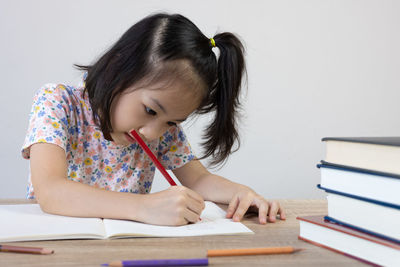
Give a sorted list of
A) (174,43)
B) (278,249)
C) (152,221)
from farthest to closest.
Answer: (174,43)
(152,221)
(278,249)

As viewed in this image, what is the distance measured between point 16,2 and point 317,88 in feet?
4.42

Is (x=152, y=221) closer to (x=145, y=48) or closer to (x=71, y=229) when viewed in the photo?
(x=71, y=229)

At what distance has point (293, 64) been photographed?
1920 millimetres

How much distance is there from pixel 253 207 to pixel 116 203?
247mm

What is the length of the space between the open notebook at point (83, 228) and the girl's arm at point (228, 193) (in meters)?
0.06

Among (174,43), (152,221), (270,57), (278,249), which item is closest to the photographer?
(278,249)

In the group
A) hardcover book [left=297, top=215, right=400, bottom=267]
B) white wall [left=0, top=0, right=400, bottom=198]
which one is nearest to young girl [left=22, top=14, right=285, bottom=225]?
hardcover book [left=297, top=215, right=400, bottom=267]

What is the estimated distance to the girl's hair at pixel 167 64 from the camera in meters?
0.78

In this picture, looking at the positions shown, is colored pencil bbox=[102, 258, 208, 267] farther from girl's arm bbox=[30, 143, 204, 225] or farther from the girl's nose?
the girl's nose

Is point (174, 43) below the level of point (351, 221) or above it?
above

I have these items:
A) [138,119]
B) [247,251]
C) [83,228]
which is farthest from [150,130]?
[247,251]

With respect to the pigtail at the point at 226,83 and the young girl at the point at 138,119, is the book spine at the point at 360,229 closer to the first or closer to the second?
the young girl at the point at 138,119

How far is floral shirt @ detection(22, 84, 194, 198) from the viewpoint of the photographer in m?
0.79

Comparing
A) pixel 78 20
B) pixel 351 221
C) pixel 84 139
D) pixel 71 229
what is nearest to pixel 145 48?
pixel 84 139
